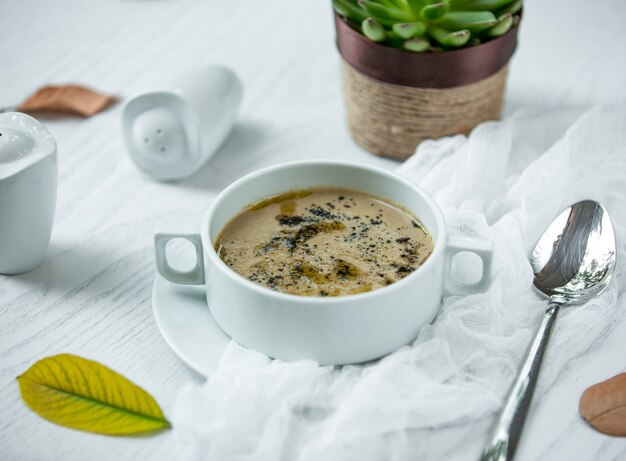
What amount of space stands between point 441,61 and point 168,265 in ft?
1.63

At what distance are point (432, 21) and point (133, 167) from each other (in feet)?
1.68

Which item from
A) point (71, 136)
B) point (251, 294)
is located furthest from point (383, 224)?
point (71, 136)

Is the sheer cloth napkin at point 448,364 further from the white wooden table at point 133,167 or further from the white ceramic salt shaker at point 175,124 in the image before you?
the white ceramic salt shaker at point 175,124

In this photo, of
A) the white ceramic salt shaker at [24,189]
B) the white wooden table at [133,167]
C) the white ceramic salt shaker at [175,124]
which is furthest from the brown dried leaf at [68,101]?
the white ceramic salt shaker at [24,189]

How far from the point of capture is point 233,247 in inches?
37.9

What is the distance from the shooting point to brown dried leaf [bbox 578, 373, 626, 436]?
0.84 m

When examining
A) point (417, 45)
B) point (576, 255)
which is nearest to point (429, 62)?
point (417, 45)

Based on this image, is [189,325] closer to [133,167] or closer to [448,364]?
[448,364]

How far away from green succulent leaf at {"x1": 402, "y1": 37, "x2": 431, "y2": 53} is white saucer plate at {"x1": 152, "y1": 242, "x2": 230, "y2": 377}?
461 mm

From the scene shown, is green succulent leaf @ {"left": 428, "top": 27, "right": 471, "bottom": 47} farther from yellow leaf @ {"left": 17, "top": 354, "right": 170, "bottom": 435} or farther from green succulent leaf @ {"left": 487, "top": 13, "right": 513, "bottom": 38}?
yellow leaf @ {"left": 17, "top": 354, "right": 170, "bottom": 435}

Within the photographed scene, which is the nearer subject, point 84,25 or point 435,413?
point 435,413

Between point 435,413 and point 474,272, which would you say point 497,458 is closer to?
point 435,413

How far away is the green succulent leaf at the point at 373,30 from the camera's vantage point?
3.83 ft

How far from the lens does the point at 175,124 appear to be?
1.25m
